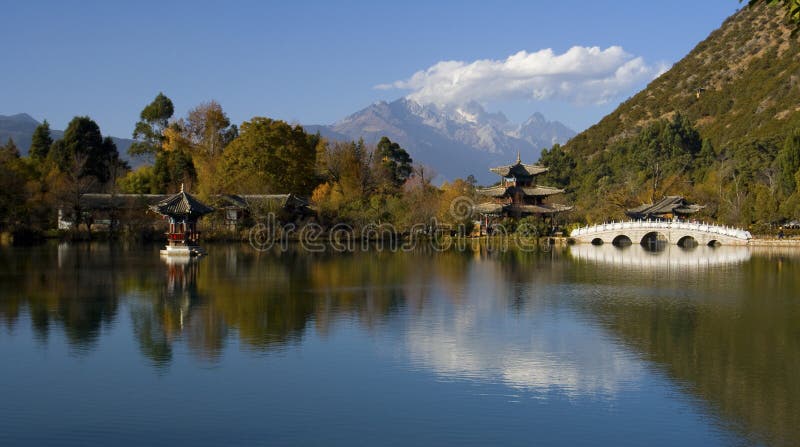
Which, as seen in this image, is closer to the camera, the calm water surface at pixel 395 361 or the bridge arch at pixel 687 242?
the calm water surface at pixel 395 361

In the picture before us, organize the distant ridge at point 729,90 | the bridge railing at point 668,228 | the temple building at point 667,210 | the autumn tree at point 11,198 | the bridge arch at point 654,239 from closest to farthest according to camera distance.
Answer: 1. the autumn tree at point 11,198
2. the bridge railing at point 668,228
3. the bridge arch at point 654,239
4. the temple building at point 667,210
5. the distant ridge at point 729,90

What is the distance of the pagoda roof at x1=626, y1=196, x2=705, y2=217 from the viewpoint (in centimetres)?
6197

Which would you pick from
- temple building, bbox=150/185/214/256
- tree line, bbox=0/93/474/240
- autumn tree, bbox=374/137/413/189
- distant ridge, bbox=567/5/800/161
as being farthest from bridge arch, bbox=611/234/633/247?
temple building, bbox=150/185/214/256

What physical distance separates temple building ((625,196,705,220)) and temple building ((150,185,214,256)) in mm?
36622

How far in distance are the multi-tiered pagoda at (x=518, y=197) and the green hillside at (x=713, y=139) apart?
509 cm

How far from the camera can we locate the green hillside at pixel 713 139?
63.5 meters

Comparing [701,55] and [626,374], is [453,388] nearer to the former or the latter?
[626,374]

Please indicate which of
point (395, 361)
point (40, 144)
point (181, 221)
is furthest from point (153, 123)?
point (395, 361)

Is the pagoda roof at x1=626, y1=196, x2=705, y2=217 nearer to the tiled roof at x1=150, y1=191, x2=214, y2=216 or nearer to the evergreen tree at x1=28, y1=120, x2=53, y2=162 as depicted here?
the tiled roof at x1=150, y1=191, x2=214, y2=216

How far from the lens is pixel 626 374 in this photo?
1388 cm

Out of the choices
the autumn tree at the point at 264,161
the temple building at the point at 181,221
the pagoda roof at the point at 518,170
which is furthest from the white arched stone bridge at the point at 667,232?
the temple building at the point at 181,221

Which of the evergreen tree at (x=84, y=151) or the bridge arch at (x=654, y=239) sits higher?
the evergreen tree at (x=84, y=151)

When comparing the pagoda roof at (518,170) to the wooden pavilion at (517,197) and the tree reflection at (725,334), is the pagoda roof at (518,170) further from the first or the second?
the tree reflection at (725,334)

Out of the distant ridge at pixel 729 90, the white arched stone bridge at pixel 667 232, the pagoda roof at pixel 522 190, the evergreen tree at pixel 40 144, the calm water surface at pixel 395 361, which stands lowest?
the calm water surface at pixel 395 361
